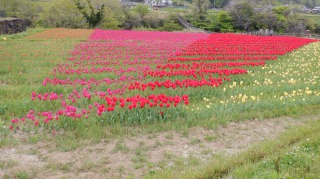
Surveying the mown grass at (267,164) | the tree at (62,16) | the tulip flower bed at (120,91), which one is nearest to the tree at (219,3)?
the tree at (62,16)

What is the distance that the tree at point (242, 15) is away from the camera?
214 ft

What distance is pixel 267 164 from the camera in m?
4.96

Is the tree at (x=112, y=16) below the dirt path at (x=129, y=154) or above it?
above

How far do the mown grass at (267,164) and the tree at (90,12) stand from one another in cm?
5417

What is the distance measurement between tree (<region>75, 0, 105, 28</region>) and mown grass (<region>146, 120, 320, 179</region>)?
178ft

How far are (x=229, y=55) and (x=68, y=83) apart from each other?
11172mm

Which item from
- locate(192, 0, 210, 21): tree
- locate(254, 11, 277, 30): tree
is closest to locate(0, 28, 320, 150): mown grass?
locate(254, 11, 277, 30): tree

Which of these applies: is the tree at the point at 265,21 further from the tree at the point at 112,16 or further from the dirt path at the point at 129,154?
the dirt path at the point at 129,154

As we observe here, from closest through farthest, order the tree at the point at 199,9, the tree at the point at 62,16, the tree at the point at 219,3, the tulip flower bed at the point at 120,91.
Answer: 1. the tulip flower bed at the point at 120,91
2. the tree at the point at 62,16
3. the tree at the point at 199,9
4. the tree at the point at 219,3

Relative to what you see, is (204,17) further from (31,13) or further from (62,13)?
(31,13)

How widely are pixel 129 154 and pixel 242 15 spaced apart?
217 feet

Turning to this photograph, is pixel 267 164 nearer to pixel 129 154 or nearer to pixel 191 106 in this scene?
pixel 129 154

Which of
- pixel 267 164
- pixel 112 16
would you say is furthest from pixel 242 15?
pixel 267 164

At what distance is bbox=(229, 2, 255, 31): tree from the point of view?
65.2 metres
